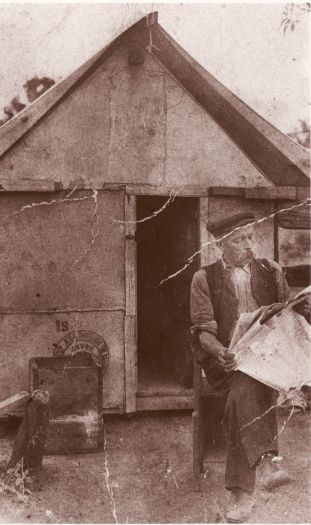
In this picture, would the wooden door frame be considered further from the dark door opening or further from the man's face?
the man's face

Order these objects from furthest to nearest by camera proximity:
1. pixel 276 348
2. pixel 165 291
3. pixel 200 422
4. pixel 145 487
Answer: pixel 165 291, pixel 145 487, pixel 200 422, pixel 276 348

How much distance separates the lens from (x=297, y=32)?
235 inches

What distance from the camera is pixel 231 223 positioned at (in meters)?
4.50

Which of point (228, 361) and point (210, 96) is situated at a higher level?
point (210, 96)

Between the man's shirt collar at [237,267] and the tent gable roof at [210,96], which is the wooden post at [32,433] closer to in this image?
the man's shirt collar at [237,267]

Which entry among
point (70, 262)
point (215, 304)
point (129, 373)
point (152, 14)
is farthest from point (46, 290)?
point (152, 14)

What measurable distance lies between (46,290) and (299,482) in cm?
281

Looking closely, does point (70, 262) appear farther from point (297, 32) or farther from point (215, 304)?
point (297, 32)

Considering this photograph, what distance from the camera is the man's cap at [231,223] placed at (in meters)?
4.45

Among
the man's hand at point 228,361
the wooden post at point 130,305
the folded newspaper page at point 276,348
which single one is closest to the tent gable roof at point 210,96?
the wooden post at point 130,305

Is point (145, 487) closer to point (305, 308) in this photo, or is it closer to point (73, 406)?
point (73, 406)

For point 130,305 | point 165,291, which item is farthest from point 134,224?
point 165,291

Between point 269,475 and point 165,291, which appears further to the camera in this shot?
point 165,291

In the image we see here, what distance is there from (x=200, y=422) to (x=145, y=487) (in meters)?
0.69
